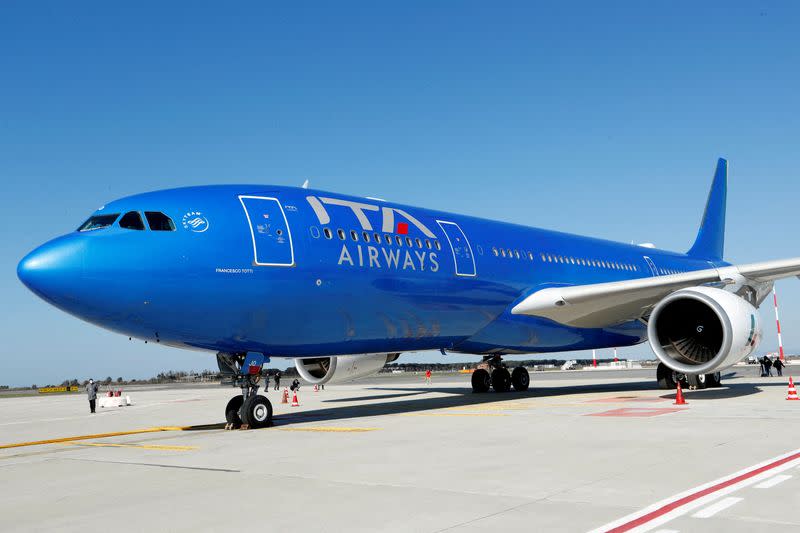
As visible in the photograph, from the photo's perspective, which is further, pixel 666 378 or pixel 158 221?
pixel 666 378

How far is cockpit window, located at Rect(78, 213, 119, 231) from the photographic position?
10.8 meters

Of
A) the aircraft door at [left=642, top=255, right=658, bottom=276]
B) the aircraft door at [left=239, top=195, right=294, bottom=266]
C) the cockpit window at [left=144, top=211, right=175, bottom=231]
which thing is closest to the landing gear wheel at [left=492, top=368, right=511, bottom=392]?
the aircraft door at [left=642, top=255, right=658, bottom=276]

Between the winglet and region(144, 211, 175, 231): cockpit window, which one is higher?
the winglet

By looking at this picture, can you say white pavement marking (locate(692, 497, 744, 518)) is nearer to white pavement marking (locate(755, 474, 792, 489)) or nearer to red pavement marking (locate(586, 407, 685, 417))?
white pavement marking (locate(755, 474, 792, 489))

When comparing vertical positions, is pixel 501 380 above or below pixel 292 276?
below

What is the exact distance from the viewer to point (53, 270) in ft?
32.6

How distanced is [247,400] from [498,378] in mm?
10042

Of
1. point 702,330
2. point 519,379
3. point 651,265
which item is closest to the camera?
point 702,330

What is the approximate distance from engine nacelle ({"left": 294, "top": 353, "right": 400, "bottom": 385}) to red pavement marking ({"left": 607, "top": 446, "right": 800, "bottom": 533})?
30.4 ft

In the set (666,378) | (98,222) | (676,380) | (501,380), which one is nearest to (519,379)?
(501,380)

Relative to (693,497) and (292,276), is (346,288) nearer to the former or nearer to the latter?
(292,276)

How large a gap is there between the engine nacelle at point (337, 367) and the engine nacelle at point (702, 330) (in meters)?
5.42

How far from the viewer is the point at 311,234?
12109 millimetres

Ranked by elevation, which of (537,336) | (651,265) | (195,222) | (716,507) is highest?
(651,265)
